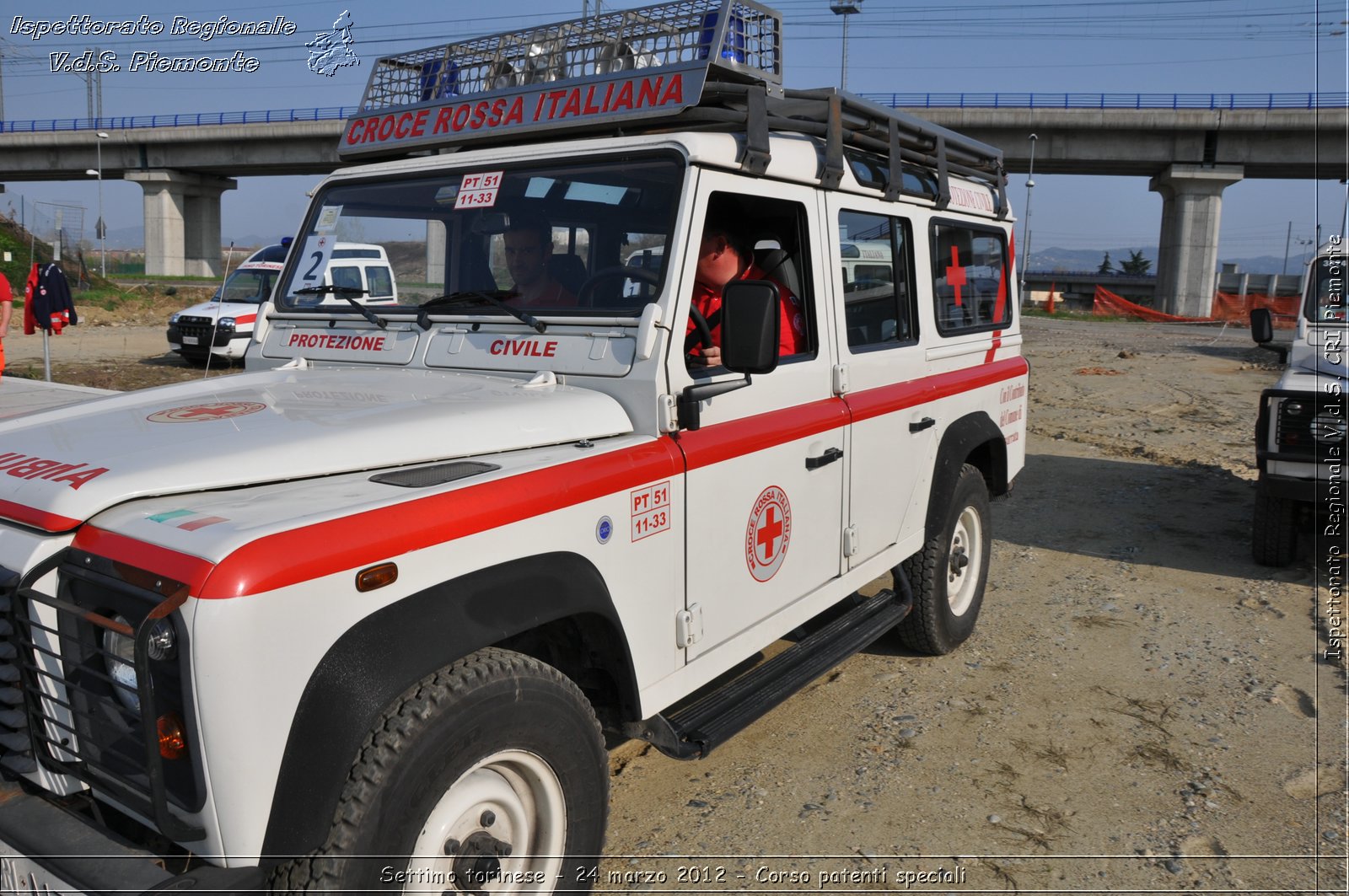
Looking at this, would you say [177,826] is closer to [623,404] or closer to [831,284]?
[623,404]

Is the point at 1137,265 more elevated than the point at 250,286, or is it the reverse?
the point at 1137,265

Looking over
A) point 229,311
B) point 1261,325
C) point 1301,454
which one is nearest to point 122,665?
point 1301,454

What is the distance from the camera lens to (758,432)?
10.8 ft

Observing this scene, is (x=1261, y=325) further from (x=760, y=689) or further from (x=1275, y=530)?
(x=760, y=689)

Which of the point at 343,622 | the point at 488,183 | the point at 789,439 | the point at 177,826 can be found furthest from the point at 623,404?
the point at 177,826

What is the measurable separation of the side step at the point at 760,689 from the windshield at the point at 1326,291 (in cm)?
509

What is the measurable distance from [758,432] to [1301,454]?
4.79m

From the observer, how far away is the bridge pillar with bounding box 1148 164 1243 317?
1553 inches

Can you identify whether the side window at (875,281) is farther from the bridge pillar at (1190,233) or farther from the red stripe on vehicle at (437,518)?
the bridge pillar at (1190,233)

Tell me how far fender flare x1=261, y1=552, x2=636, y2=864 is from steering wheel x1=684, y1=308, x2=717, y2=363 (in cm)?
101

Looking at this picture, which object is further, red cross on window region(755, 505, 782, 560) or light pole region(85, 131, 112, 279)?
light pole region(85, 131, 112, 279)
